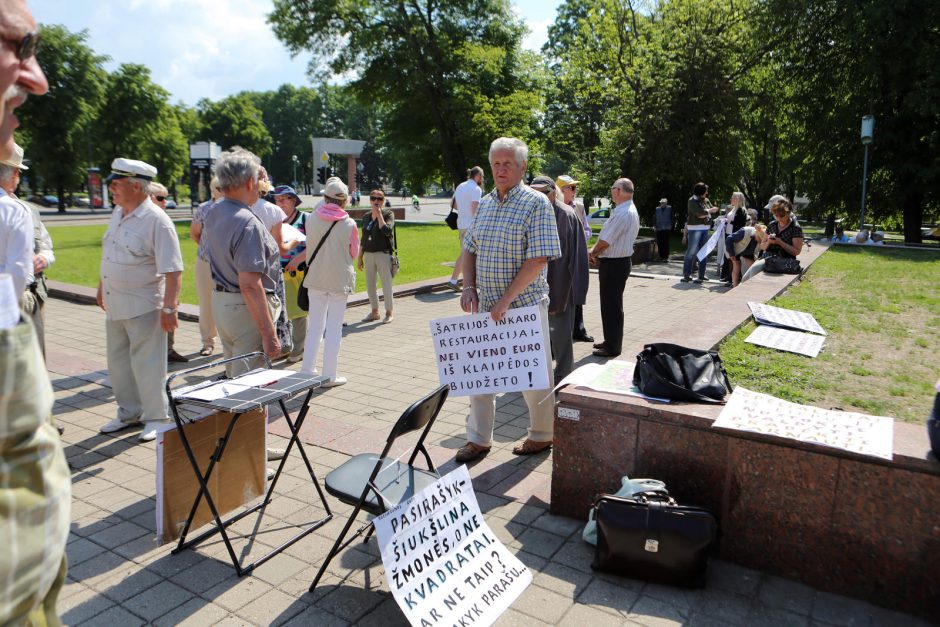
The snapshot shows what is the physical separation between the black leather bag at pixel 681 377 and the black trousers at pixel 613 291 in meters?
3.43

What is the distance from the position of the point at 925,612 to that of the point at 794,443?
87cm

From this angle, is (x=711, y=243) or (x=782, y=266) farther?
(x=711, y=243)

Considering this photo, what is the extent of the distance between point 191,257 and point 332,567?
1571cm

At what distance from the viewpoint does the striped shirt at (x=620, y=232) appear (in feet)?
23.2

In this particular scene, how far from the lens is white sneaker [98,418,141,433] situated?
505 centimetres

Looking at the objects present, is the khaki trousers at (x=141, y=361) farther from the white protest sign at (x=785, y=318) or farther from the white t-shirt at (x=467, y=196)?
the white t-shirt at (x=467, y=196)

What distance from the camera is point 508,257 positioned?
13.9 feet

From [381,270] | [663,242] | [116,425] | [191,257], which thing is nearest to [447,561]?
[116,425]

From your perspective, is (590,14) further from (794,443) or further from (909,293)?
(794,443)

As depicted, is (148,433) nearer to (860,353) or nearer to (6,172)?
(6,172)

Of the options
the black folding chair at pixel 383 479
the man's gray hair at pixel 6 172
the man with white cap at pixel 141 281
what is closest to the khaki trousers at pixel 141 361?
the man with white cap at pixel 141 281

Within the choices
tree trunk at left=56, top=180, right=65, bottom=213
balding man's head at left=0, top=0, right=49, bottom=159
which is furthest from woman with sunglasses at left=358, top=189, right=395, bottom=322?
tree trunk at left=56, top=180, right=65, bottom=213

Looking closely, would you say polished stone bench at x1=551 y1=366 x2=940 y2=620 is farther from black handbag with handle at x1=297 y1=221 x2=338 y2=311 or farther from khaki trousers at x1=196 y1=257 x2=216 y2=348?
khaki trousers at x1=196 y1=257 x2=216 y2=348

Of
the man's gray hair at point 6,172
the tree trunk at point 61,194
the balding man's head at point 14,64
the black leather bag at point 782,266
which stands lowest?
the black leather bag at point 782,266
